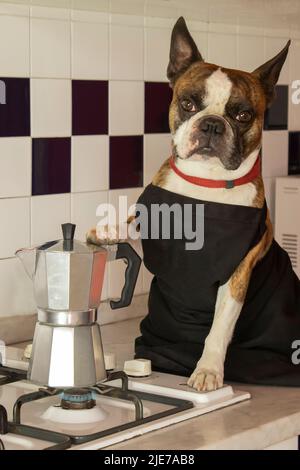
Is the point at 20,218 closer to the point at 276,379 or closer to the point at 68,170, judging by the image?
the point at 68,170

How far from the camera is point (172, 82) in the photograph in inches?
67.3

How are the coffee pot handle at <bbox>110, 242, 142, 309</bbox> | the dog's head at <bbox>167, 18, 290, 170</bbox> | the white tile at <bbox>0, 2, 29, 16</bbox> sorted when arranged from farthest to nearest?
the white tile at <bbox>0, 2, 29, 16</bbox>, the dog's head at <bbox>167, 18, 290, 170</bbox>, the coffee pot handle at <bbox>110, 242, 142, 309</bbox>

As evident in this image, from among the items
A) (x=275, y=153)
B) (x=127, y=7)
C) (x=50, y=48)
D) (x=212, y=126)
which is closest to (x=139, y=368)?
(x=212, y=126)

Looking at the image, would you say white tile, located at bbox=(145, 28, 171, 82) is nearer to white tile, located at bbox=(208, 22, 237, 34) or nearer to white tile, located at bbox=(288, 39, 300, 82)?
white tile, located at bbox=(208, 22, 237, 34)

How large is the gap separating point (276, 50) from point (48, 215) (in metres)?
0.81

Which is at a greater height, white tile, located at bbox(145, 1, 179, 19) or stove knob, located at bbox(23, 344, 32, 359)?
white tile, located at bbox(145, 1, 179, 19)

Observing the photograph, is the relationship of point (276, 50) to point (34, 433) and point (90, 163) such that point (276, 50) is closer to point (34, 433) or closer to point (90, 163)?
point (90, 163)

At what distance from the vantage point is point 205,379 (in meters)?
1.53

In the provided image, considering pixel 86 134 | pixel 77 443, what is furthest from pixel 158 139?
pixel 77 443

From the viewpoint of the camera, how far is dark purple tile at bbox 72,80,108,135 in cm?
193

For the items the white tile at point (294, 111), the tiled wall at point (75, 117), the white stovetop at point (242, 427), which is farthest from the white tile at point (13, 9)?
the white tile at point (294, 111)

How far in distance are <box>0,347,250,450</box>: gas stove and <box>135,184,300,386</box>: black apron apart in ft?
0.27

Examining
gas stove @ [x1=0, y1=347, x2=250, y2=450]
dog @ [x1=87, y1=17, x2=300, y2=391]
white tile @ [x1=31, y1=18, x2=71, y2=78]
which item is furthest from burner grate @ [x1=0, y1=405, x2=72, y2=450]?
white tile @ [x1=31, y1=18, x2=71, y2=78]

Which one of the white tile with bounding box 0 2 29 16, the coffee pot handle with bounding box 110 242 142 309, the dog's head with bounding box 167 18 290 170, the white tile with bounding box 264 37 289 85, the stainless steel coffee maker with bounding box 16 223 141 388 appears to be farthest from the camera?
the white tile with bounding box 264 37 289 85
